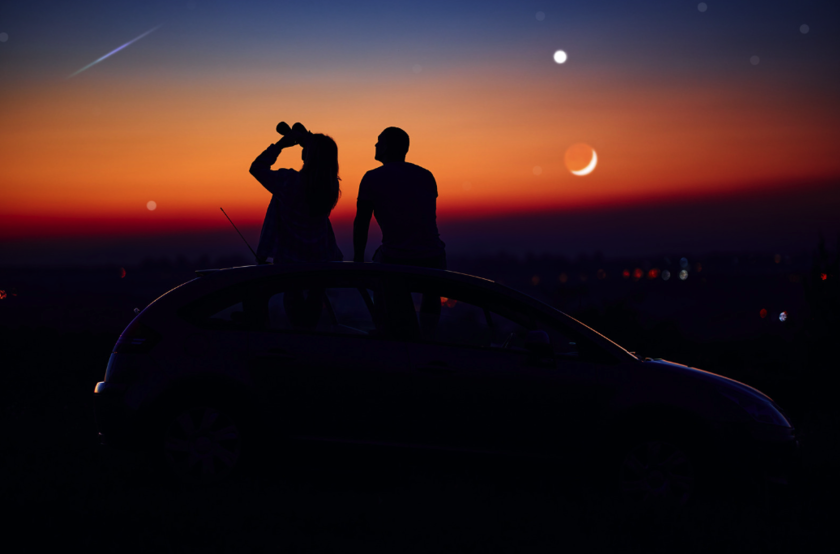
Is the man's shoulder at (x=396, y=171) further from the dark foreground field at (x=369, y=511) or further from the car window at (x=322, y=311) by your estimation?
the dark foreground field at (x=369, y=511)

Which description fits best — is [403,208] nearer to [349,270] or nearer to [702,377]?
[349,270]

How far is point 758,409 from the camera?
5.11 metres

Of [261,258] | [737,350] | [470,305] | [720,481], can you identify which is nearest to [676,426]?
[720,481]

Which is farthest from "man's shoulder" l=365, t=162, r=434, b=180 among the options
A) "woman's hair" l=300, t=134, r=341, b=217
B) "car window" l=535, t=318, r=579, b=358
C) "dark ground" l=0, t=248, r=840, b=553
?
"dark ground" l=0, t=248, r=840, b=553

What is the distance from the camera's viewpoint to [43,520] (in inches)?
173

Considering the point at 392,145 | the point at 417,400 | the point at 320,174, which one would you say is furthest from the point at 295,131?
the point at 417,400

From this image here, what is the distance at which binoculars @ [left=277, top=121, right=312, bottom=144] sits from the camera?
7.05 m

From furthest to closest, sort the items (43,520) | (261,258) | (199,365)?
(261,258), (199,365), (43,520)

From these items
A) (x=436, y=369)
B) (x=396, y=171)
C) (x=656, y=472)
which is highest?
(x=396, y=171)

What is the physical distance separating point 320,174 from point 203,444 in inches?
114

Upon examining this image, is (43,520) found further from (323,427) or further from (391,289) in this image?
(391,289)

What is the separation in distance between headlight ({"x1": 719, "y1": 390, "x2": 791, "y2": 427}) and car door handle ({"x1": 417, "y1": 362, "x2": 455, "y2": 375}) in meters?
1.89

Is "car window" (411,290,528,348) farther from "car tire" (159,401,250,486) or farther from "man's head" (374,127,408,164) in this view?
"man's head" (374,127,408,164)

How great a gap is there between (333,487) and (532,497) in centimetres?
139
